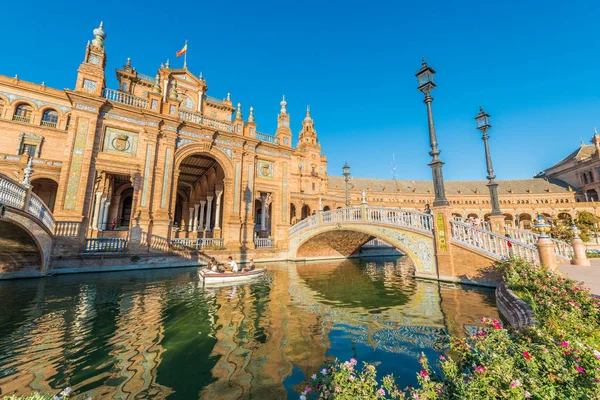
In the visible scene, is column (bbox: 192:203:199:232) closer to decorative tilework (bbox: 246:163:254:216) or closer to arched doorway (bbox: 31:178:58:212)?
decorative tilework (bbox: 246:163:254:216)

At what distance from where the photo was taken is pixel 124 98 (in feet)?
56.4

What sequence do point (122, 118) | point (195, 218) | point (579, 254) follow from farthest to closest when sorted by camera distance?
point (195, 218) → point (122, 118) → point (579, 254)

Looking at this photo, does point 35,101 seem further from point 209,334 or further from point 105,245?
point 209,334

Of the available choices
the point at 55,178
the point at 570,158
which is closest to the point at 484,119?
the point at 55,178

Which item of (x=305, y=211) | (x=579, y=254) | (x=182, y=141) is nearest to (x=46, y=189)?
(x=182, y=141)

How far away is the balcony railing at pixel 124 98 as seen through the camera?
16.5 m

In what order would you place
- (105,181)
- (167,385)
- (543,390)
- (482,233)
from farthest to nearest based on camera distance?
(105,181) < (482,233) < (167,385) < (543,390)

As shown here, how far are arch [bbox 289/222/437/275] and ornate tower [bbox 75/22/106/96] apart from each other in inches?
678

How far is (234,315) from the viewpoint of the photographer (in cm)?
692

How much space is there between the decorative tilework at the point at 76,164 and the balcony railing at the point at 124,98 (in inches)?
97.4

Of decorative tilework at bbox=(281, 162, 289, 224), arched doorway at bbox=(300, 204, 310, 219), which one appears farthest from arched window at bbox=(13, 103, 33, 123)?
arched doorway at bbox=(300, 204, 310, 219)

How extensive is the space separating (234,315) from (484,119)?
15464 millimetres

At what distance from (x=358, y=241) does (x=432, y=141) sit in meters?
12.3

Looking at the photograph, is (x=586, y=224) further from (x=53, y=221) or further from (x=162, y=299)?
(x=53, y=221)
